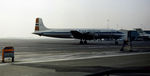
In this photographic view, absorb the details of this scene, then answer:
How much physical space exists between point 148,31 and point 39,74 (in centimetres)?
13070

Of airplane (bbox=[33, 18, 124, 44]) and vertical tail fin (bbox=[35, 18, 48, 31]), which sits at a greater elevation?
vertical tail fin (bbox=[35, 18, 48, 31])

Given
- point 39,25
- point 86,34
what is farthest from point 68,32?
point 39,25

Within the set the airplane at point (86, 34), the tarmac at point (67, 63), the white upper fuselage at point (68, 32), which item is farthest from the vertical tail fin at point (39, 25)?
the tarmac at point (67, 63)

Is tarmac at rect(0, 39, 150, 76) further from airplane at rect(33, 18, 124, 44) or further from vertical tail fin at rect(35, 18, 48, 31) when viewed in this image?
vertical tail fin at rect(35, 18, 48, 31)

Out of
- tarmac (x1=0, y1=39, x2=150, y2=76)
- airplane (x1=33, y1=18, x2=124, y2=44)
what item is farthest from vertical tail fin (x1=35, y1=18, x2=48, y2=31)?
tarmac (x1=0, y1=39, x2=150, y2=76)

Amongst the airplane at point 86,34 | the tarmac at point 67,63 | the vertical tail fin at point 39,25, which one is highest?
the vertical tail fin at point 39,25

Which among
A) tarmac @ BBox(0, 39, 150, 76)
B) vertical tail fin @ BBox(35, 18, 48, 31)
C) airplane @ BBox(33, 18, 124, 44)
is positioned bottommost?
tarmac @ BBox(0, 39, 150, 76)

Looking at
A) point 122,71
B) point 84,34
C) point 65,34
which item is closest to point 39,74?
point 122,71

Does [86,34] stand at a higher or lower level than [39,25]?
lower

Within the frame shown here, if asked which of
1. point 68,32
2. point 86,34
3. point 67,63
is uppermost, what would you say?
point 68,32

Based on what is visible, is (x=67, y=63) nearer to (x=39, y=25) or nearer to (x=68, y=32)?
(x=68, y=32)

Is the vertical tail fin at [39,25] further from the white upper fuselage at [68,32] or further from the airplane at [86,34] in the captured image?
the white upper fuselage at [68,32]

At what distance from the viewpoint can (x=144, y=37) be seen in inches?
4552

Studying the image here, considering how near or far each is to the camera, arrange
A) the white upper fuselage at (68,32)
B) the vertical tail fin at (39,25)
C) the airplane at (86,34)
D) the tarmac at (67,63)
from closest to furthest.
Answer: the tarmac at (67,63)
the airplane at (86,34)
the white upper fuselage at (68,32)
the vertical tail fin at (39,25)
